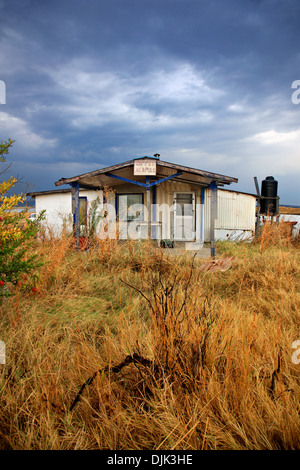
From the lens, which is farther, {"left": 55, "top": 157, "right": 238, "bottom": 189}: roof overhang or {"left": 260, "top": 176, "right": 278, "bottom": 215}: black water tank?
{"left": 260, "top": 176, "right": 278, "bottom": 215}: black water tank

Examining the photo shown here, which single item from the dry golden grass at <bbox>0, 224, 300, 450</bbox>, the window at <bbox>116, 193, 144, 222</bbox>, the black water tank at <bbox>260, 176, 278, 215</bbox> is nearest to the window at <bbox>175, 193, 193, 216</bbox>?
the window at <bbox>116, 193, 144, 222</bbox>

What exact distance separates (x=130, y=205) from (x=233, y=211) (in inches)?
209

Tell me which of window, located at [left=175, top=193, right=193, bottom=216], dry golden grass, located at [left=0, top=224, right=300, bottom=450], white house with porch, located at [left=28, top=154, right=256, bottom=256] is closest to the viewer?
dry golden grass, located at [left=0, top=224, right=300, bottom=450]

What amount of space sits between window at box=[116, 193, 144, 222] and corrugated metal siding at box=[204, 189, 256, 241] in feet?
10.0

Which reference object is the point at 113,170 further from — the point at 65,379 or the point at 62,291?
the point at 65,379

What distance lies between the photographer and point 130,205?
12969mm

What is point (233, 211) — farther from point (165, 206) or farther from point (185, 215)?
point (165, 206)

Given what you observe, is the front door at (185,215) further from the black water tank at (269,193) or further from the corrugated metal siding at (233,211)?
the black water tank at (269,193)

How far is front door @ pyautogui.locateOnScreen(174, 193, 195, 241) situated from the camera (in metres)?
12.3

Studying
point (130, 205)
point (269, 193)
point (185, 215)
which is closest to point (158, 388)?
point (185, 215)

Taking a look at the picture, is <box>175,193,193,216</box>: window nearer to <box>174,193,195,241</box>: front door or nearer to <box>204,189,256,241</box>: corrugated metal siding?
<box>174,193,195,241</box>: front door

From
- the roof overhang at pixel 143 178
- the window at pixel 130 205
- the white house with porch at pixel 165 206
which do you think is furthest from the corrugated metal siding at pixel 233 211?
the window at pixel 130 205
